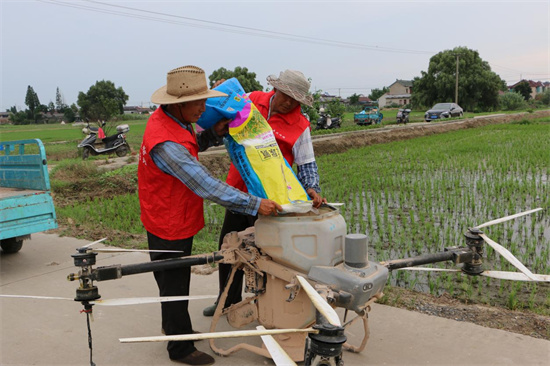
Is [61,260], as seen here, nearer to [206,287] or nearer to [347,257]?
[206,287]

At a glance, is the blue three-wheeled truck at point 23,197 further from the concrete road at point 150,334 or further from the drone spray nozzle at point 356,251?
the drone spray nozzle at point 356,251

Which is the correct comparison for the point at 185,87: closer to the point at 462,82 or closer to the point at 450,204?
the point at 450,204

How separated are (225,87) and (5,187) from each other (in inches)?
135

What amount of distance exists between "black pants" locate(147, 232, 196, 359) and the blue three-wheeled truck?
2.02m

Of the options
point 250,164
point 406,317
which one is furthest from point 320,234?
point 406,317

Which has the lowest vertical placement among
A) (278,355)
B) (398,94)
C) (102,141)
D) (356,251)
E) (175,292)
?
(175,292)

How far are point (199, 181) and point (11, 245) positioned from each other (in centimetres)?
321

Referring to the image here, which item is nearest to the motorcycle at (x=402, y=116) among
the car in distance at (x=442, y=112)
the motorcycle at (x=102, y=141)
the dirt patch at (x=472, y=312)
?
the car in distance at (x=442, y=112)

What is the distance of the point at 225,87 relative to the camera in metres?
2.42

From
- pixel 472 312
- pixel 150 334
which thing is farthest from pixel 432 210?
pixel 150 334

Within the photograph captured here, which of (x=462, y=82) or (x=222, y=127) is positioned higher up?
(x=462, y=82)

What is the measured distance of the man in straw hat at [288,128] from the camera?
2.48 meters

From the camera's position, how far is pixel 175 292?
2.40 m

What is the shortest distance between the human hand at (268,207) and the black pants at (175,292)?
21.4 inches
